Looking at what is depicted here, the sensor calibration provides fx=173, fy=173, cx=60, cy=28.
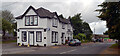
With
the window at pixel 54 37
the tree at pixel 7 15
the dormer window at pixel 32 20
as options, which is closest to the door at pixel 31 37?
the dormer window at pixel 32 20

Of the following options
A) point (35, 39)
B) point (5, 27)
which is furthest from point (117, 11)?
point (5, 27)

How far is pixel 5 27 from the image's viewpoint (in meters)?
49.8

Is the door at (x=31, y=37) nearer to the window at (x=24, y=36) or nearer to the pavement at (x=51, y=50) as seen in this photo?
the window at (x=24, y=36)

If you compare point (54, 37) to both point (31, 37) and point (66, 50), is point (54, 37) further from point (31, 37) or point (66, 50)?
point (66, 50)

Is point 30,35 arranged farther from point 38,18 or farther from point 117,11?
point 117,11

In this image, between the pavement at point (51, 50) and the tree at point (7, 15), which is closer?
the pavement at point (51, 50)

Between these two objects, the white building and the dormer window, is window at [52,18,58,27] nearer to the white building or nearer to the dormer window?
the white building

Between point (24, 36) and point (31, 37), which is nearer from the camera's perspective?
point (31, 37)

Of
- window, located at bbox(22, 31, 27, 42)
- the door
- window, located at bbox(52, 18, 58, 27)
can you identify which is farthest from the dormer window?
window, located at bbox(52, 18, 58, 27)

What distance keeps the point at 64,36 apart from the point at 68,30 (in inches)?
151

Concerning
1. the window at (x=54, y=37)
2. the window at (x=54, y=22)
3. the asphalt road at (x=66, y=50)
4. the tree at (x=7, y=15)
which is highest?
the tree at (x=7, y=15)

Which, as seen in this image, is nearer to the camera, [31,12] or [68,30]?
[31,12]

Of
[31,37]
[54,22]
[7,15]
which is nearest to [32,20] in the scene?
[31,37]

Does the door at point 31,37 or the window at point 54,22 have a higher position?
the window at point 54,22
